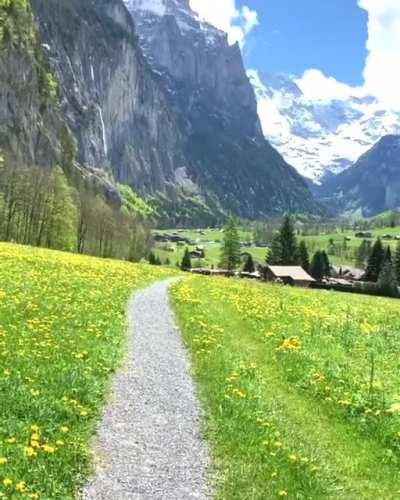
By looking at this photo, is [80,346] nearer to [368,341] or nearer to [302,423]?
[302,423]

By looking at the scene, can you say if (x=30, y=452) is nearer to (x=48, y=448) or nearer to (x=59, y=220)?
(x=48, y=448)

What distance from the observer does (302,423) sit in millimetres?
15469

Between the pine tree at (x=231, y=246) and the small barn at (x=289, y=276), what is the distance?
1736 centimetres

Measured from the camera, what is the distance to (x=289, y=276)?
5699 inches

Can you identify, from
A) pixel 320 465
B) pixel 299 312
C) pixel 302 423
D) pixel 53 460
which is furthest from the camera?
pixel 299 312

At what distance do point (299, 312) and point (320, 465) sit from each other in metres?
24.3

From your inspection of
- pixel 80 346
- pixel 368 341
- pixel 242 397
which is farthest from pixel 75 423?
pixel 368 341

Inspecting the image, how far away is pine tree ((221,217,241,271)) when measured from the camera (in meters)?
164

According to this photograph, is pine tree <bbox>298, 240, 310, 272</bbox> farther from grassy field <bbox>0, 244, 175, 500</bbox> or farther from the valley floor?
the valley floor

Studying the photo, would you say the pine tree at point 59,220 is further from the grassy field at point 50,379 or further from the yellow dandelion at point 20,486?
the yellow dandelion at point 20,486

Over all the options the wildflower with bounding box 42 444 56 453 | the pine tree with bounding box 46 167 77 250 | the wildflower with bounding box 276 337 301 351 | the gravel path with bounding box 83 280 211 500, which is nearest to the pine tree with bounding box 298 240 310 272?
the pine tree with bounding box 46 167 77 250

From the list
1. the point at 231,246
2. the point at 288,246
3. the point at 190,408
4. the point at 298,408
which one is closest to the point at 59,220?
the point at 231,246

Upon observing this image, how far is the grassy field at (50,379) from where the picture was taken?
10.9 meters

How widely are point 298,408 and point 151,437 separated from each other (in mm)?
4835
